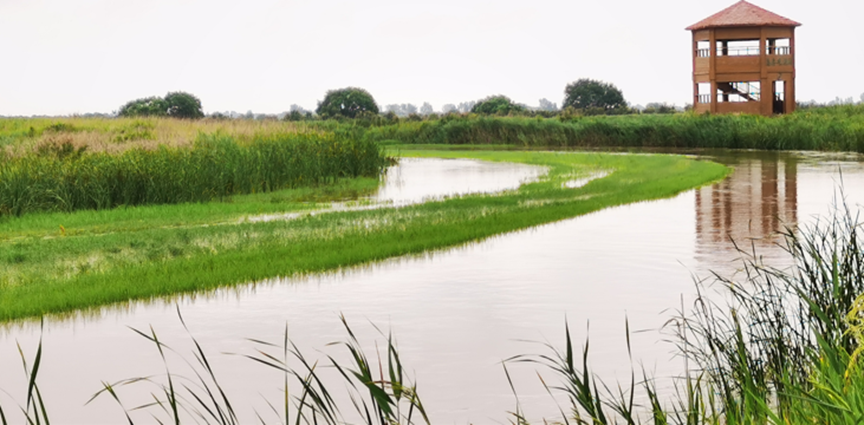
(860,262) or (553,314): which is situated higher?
(860,262)

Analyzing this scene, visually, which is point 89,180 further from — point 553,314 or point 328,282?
point 553,314

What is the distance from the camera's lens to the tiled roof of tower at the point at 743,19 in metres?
60.8

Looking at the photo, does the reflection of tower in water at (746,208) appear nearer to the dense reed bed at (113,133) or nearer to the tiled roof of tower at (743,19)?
the dense reed bed at (113,133)

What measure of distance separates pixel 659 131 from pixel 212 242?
137ft

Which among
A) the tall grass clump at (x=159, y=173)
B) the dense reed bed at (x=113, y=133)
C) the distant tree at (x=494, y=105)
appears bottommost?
the tall grass clump at (x=159, y=173)

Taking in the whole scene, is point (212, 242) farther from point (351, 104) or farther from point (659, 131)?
point (351, 104)

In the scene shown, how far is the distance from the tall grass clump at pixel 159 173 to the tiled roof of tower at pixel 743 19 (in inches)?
1559

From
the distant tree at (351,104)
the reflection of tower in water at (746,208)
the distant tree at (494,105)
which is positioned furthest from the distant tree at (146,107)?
the reflection of tower in water at (746,208)

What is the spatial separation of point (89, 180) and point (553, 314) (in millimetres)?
14488

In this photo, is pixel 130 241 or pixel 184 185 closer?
pixel 130 241

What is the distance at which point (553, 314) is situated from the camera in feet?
31.7

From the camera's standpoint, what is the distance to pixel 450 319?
9523 mm

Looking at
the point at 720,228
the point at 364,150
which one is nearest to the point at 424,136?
the point at 364,150

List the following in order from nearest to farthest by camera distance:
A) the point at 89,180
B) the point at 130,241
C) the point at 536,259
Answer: the point at 536,259
the point at 130,241
the point at 89,180
